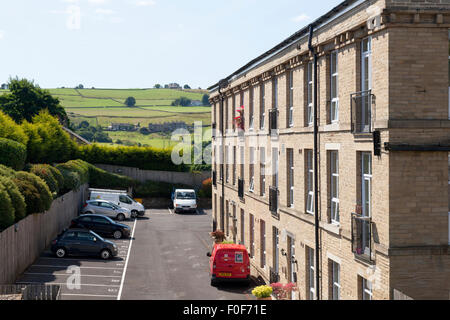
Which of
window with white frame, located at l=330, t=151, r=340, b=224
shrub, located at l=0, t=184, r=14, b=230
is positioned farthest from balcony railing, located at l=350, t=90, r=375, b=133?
shrub, located at l=0, t=184, r=14, b=230

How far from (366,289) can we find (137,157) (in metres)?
49.0

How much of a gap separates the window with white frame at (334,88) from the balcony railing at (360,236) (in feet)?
12.0

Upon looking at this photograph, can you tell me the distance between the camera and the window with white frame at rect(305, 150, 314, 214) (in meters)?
19.5

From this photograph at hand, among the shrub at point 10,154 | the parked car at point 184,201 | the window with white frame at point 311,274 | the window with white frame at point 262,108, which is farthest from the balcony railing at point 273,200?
the parked car at point 184,201

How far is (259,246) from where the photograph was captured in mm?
27047

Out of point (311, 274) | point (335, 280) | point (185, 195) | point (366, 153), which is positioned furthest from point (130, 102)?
point (366, 153)

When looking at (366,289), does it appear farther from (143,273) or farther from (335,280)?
(143,273)

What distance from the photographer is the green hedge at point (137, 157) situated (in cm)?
6128

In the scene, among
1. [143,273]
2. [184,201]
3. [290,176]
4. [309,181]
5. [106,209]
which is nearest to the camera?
[309,181]

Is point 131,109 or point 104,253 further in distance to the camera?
point 131,109

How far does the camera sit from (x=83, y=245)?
30516 millimetres

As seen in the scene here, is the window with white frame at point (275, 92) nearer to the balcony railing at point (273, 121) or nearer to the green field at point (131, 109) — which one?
the balcony railing at point (273, 121)

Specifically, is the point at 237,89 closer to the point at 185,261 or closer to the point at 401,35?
the point at 185,261

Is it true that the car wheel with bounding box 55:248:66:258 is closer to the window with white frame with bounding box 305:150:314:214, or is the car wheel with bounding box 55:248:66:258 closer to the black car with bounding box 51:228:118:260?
the black car with bounding box 51:228:118:260
